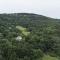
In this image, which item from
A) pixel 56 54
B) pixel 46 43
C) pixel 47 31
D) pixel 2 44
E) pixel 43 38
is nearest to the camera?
pixel 2 44

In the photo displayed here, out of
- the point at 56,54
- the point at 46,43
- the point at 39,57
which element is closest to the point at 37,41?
the point at 46,43

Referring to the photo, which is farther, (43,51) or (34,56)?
(43,51)

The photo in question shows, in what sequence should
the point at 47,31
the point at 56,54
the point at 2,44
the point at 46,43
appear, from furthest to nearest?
the point at 47,31 → the point at 46,43 → the point at 56,54 → the point at 2,44

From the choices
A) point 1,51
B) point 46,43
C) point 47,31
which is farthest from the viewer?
point 47,31

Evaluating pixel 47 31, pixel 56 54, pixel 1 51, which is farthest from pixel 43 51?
pixel 47 31

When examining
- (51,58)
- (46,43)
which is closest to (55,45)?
(46,43)

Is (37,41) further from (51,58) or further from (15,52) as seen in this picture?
(15,52)

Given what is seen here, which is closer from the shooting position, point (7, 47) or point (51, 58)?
point (7, 47)

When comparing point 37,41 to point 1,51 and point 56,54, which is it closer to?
point 56,54
